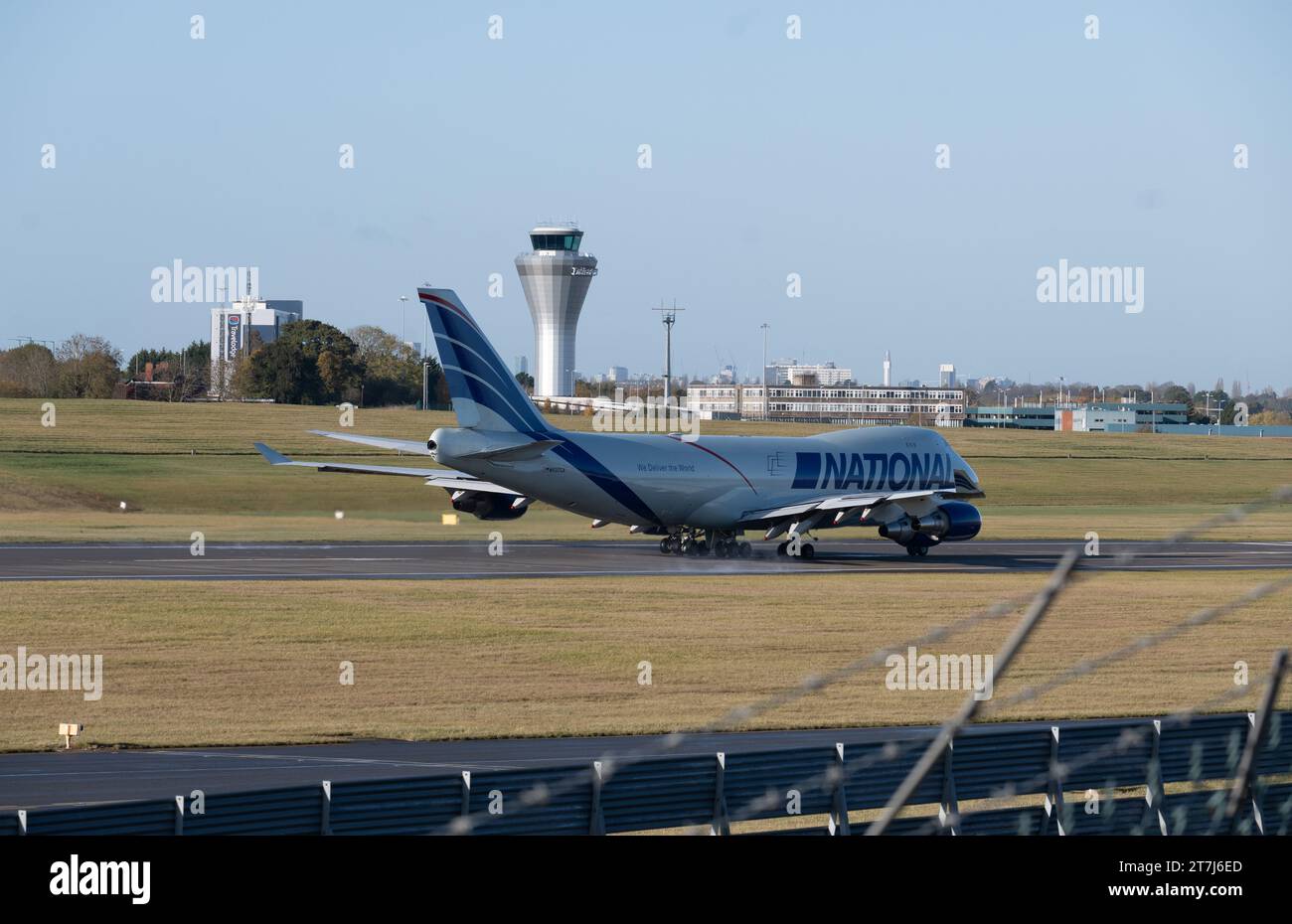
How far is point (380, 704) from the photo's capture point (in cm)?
3228

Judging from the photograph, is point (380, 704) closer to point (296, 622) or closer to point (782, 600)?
point (296, 622)

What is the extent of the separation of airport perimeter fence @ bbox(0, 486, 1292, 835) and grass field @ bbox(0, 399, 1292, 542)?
172 feet

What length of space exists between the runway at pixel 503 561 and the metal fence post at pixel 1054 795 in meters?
32.7

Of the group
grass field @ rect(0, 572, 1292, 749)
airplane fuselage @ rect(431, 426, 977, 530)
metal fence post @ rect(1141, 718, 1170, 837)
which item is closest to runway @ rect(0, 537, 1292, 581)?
airplane fuselage @ rect(431, 426, 977, 530)

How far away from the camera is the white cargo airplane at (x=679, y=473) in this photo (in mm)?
56438

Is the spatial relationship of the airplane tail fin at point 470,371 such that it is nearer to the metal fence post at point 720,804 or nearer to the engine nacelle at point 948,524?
the engine nacelle at point 948,524

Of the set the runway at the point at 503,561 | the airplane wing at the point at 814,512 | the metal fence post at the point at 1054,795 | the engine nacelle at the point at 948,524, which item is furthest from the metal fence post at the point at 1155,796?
the engine nacelle at the point at 948,524

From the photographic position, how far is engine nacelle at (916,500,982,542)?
64625 mm

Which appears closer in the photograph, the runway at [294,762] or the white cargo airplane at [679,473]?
the runway at [294,762]

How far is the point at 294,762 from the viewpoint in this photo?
2661cm

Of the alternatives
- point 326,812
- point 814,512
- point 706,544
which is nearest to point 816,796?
point 326,812

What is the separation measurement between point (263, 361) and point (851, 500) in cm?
11031

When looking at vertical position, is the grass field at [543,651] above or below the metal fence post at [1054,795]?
below
